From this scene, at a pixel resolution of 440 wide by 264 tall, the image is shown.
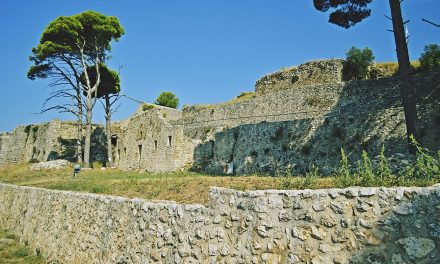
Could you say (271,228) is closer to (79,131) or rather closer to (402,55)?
(402,55)

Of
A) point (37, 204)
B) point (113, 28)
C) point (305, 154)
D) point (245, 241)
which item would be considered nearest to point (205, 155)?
point (305, 154)

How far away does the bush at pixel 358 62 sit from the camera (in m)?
23.8

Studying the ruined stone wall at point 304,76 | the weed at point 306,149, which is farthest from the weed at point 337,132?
the ruined stone wall at point 304,76

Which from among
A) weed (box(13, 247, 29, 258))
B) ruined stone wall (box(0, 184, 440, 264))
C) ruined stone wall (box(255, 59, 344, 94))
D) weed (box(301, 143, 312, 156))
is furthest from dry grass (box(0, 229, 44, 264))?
ruined stone wall (box(255, 59, 344, 94))

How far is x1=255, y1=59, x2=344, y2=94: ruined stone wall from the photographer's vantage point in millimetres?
24891

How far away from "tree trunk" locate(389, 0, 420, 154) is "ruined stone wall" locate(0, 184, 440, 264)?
768 cm

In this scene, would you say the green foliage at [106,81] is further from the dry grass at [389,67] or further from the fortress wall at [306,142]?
the dry grass at [389,67]

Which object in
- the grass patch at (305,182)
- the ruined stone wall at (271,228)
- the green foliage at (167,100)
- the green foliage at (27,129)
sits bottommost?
the ruined stone wall at (271,228)

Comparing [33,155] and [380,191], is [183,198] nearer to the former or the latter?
[380,191]

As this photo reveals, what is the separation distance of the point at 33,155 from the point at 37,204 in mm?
29246

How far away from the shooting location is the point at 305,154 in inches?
572

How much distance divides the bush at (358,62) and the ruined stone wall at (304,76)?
0.67 m

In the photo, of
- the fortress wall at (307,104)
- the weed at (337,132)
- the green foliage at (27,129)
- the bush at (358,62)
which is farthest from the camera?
the green foliage at (27,129)

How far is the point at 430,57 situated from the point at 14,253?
22.3m
